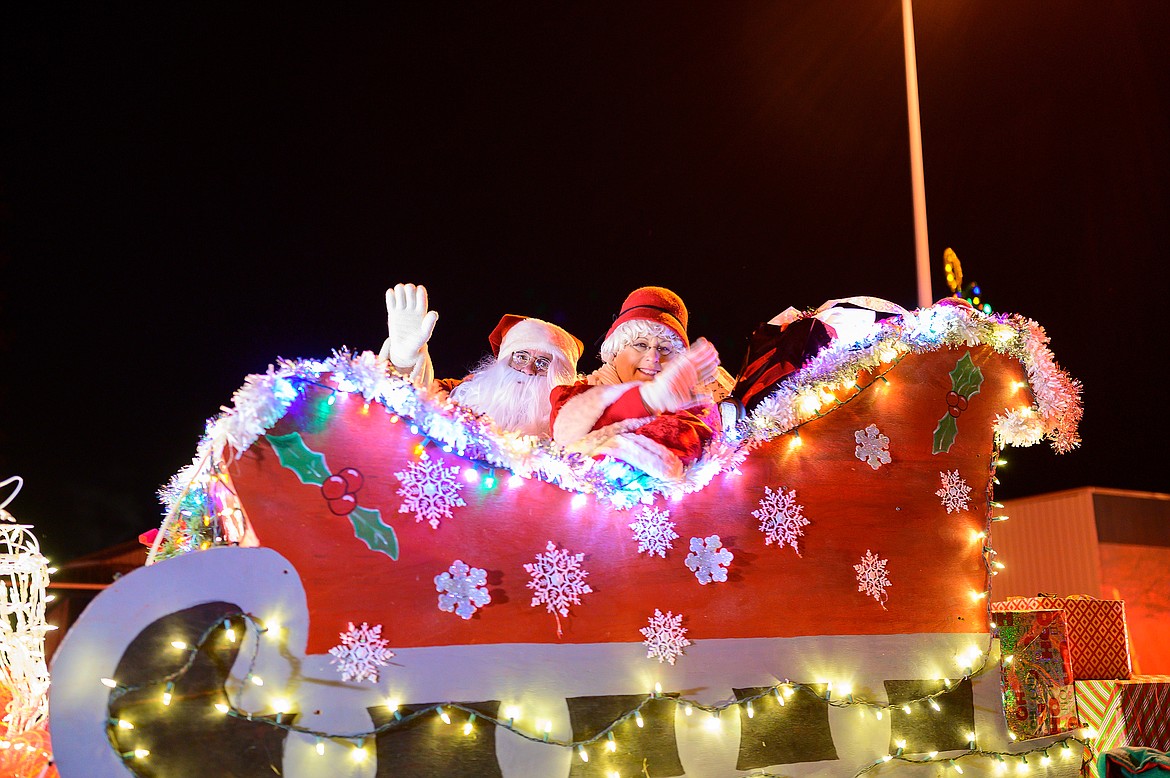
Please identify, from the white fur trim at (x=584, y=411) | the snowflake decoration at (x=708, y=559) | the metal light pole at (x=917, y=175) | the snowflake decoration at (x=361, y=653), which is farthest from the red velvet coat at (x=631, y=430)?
the metal light pole at (x=917, y=175)

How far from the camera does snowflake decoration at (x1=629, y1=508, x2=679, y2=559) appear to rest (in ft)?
8.21

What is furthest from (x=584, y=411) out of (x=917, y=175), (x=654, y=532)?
(x=917, y=175)

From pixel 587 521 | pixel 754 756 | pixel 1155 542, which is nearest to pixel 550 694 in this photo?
pixel 587 521

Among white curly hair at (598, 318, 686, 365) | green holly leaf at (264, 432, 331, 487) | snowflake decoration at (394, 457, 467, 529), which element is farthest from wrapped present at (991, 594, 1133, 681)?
green holly leaf at (264, 432, 331, 487)

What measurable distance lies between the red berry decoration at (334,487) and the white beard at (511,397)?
116cm

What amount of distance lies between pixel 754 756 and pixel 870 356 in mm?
1403

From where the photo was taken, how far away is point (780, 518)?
8.84 feet

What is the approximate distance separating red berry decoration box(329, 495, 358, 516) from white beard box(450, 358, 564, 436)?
117 cm

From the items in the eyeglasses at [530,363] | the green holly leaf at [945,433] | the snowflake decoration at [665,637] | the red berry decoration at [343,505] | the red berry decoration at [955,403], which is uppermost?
the eyeglasses at [530,363]

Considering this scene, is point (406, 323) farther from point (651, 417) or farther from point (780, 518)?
point (780, 518)

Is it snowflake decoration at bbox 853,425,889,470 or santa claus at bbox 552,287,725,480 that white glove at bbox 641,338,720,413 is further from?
snowflake decoration at bbox 853,425,889,470

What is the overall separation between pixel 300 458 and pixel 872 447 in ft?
6.22

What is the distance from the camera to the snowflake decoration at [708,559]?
8.34ft

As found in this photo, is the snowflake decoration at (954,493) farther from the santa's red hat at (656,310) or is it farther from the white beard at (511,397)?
the white beard at (511,397)
